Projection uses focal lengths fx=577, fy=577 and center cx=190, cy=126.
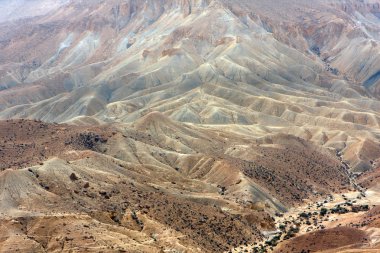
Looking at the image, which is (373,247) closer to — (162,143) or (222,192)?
(222,192)

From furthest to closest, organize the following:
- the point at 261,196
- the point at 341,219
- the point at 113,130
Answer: the point at 113,130 < the point at 261,196 < the point at 341,219

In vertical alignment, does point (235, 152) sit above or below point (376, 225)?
below

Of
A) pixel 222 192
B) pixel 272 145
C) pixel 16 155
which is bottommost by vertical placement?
pixel 272 145

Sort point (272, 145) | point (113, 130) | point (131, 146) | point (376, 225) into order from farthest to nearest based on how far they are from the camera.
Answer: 1. point (272, 145)
2. point (113, 130)
3. point (131, 146)
4. point (376, 225)

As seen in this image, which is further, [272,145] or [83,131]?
[272,145]

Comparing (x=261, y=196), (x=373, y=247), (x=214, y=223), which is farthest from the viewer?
(x=261, y=196)

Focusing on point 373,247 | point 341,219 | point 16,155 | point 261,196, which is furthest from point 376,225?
point 16,155

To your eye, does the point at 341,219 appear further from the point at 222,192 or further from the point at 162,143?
the point at 162,143

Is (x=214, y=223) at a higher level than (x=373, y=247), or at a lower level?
lower

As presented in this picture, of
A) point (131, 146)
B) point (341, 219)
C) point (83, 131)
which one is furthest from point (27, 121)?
point (341, 219)
